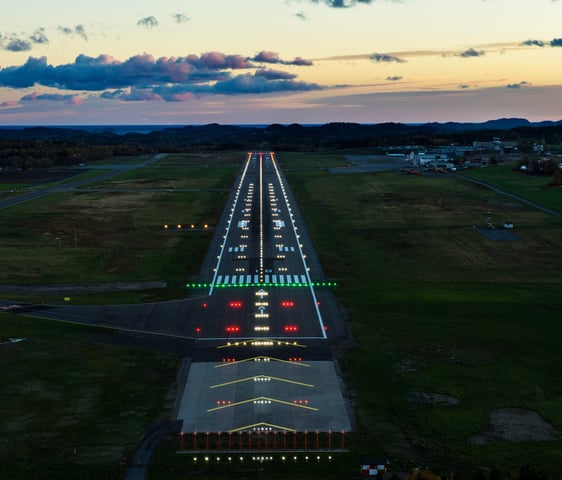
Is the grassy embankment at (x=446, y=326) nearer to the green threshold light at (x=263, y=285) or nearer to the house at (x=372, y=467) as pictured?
the house at (x=372, y=467)

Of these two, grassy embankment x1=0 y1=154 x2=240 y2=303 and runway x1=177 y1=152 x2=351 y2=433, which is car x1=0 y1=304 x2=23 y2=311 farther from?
runway x1=177 y1=152 x2=351 y2=433

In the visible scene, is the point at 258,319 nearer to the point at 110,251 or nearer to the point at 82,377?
the point at 82,377

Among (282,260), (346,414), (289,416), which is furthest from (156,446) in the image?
(282,260)

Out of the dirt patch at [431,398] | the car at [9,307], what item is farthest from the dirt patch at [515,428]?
the car at [9,307]

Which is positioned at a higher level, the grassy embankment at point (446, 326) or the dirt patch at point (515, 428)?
the grassy embankment at point (446, 326)

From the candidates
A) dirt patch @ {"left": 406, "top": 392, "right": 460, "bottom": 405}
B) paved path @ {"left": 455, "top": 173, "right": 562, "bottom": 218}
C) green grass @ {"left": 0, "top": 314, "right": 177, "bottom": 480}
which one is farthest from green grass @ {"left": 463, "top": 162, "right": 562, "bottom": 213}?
green grass @ {"left": 0, "top": 314, "right": 177, "bottom": 480}
